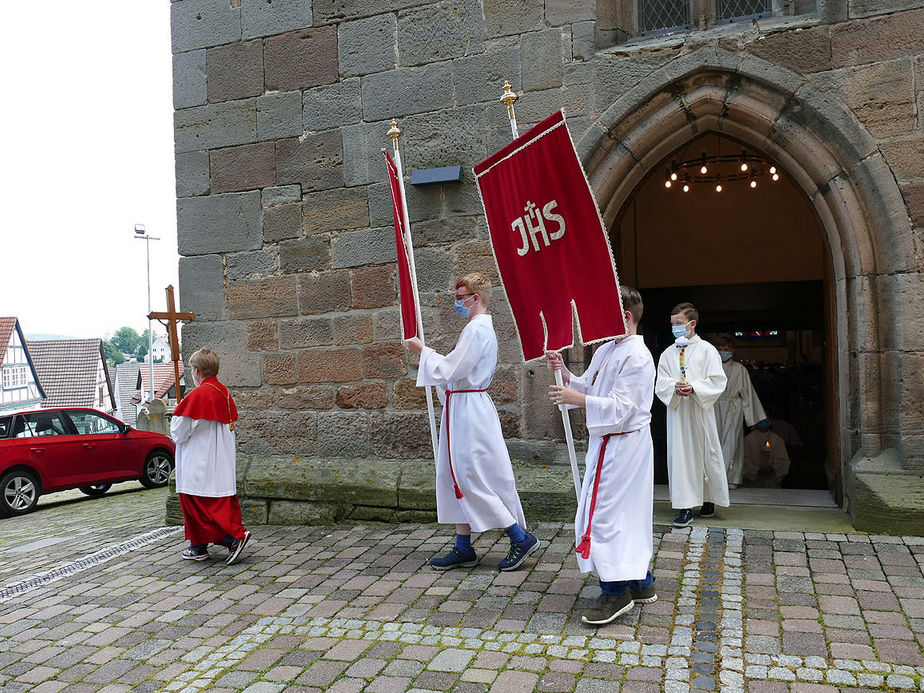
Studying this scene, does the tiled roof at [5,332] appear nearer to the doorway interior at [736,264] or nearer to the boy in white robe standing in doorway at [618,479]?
the doorway interior at [736,264]

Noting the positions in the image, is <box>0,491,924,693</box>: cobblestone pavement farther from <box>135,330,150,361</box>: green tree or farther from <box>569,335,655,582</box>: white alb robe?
<box>135,330,150,361</box>: green tree

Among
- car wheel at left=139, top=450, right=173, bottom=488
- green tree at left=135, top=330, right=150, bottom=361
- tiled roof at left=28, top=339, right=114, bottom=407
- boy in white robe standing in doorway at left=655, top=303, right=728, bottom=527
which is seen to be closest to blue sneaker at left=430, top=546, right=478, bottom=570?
boy in white robe standing in doorway at left=655, top=303, right=728, bottom=527

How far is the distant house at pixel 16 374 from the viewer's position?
4034cm

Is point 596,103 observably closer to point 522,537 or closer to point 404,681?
point 522,537

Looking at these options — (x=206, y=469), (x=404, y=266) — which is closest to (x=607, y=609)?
(x=404, y=266)

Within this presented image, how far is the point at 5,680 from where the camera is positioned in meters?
3.78

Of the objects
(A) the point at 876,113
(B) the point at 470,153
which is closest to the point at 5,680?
(B) the point at 470,153

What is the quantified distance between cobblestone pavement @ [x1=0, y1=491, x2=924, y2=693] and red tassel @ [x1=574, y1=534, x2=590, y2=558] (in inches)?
12.4

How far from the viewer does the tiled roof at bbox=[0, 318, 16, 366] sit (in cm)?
3841

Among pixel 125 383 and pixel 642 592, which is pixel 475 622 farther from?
pixel 125 383

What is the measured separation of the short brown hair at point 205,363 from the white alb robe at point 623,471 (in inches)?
119

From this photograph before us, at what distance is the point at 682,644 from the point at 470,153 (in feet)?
12.8

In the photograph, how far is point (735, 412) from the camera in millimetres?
7438

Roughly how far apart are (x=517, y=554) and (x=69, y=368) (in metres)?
48.3
